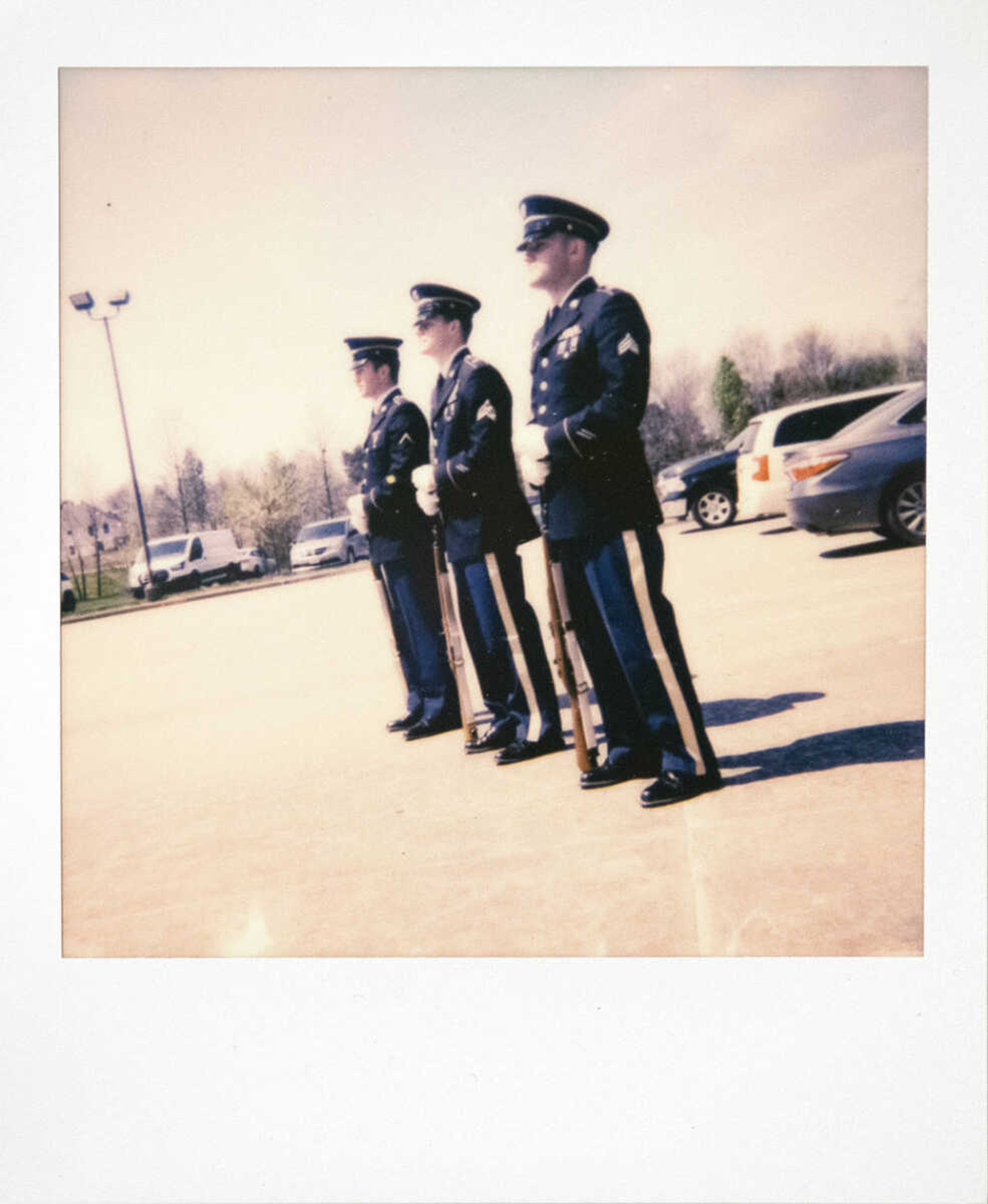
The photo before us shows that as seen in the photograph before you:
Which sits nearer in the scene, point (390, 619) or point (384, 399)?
point (384, 399)

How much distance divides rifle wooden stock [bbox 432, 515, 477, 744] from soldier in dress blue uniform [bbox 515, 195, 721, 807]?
0.33m

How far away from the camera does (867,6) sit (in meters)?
2.48

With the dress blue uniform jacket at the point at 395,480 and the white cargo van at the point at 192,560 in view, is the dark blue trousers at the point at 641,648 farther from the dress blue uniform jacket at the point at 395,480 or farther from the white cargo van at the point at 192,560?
the white cargo van at the point at 192,560

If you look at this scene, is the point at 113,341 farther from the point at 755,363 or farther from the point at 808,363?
the point at 808,363

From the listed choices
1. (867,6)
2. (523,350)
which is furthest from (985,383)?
(523,350)

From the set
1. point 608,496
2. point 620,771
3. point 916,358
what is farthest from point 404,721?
point 916,358

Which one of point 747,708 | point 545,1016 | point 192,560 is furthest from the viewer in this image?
point 192,560

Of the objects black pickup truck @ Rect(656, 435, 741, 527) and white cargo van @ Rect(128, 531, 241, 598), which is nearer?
black pickup truck @ Rect(656, 435, 741, 527)

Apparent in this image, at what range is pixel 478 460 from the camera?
104 inches

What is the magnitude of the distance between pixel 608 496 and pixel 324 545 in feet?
2.57

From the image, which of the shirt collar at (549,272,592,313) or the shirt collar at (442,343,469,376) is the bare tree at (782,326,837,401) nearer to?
the shirt collar at (549,272,592,313)

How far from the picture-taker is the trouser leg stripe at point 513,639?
106 inches

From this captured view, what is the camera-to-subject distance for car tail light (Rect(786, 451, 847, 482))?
266 cm

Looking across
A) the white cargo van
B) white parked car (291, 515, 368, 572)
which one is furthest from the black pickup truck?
the white cargo van
